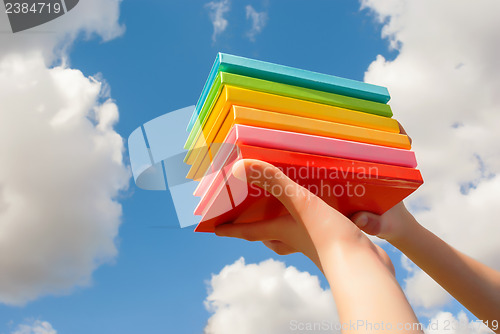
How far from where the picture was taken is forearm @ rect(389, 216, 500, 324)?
1873 millimetres

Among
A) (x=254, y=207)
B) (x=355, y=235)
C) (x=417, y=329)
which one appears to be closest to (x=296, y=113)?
(x=254, y=207)

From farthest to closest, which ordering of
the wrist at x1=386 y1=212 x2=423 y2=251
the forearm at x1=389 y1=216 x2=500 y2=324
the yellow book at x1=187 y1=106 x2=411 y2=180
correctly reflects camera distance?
the wrist at x1=386 y1=212 x2=423 y2=251
the forearm at x1=389 y1=216 x2=500 y2=324
the yellow book at x1=187 y1=106 x2=411 y2=180

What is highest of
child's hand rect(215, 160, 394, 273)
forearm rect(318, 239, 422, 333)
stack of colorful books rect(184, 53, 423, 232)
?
stack of colorful books rect(184, 53, 423, 232)

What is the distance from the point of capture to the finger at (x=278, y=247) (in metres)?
1.95

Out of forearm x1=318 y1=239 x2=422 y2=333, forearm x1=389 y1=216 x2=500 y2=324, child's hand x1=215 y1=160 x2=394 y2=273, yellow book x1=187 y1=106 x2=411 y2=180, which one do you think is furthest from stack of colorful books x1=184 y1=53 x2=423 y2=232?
forearm x1=318 y1=239 x2=422 y2=333

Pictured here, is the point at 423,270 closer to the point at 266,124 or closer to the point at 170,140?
the point at 266,124

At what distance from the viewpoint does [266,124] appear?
5.38 feet

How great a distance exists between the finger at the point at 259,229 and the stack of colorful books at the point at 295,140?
0.06 meters

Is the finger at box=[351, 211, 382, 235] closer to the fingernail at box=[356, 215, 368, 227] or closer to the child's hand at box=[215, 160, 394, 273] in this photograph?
the fingernail at box=[356, 215, 368, 227]

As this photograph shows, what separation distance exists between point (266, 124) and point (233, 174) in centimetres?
28

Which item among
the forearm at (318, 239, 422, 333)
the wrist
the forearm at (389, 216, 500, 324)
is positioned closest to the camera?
the forearm at (318, 239, 422, 333)

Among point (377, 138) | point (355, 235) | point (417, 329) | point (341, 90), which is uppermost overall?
point (341, 90)

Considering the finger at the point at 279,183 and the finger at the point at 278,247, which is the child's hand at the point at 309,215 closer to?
the finger at the point at 279,183

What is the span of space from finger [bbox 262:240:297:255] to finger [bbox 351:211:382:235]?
1.11 ft
